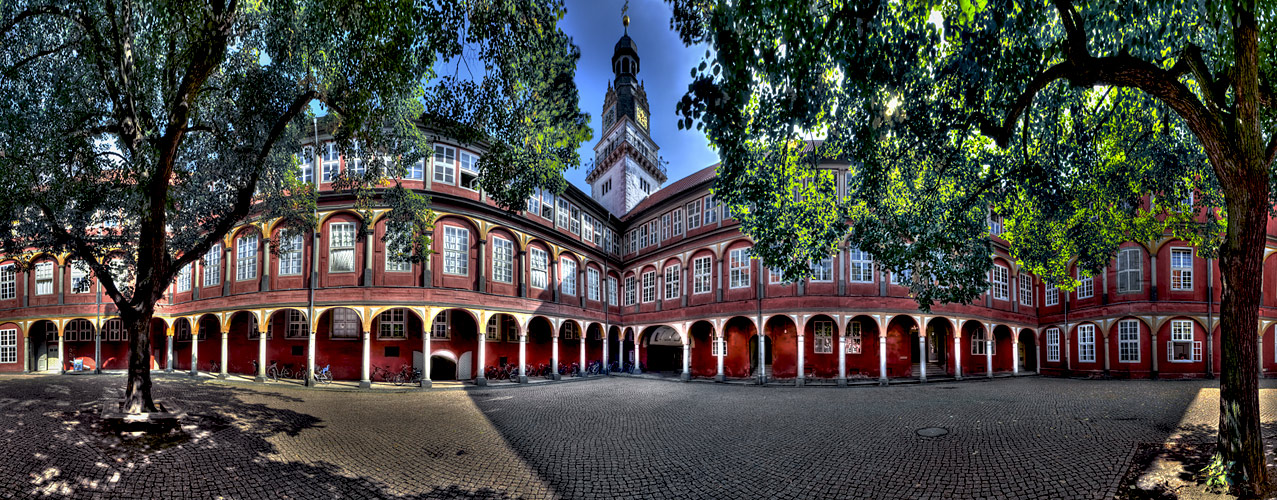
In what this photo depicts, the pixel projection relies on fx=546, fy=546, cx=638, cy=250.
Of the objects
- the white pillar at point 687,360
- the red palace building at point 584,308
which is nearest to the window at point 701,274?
the red palace building at point 584,308

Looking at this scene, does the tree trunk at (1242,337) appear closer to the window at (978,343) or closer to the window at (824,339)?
the window at (824,339)

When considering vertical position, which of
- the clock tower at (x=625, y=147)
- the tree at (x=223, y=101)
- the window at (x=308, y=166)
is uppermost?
the clock tower at (x=625, y=147)

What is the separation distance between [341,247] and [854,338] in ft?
71.4

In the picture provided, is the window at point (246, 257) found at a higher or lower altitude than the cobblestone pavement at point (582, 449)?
higher

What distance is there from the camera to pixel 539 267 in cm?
2497

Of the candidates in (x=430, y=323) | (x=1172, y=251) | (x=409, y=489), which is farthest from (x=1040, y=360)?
(x=409, y=489)

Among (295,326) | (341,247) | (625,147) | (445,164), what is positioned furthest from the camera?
(625,147)

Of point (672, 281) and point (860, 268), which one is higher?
point (860, 268)

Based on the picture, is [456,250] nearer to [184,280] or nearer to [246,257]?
[246,257]

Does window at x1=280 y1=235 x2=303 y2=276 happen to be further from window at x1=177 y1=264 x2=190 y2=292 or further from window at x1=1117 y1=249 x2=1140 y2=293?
window at x1=1117 y1=249 x2=1140 y2=293

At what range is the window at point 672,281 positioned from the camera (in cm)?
2828

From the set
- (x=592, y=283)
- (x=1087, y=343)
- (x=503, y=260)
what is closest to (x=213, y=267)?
(x=503, y=260)

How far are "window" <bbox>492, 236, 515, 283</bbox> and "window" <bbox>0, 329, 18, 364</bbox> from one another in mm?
27587

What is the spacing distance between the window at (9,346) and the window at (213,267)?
15311 millimetres
